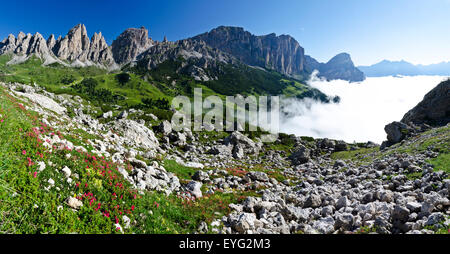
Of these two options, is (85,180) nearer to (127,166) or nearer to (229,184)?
(127,166)

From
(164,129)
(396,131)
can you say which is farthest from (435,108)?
(164,129)

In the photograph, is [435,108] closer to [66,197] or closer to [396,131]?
[396,131]

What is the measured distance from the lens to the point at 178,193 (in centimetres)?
1493

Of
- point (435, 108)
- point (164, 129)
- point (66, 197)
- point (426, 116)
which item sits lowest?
point (66, 197)

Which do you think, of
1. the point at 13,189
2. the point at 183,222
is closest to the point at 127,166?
the point at 183,222

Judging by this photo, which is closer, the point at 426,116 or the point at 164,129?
the point at 426,116

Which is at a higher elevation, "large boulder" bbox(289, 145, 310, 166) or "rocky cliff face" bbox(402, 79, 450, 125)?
"rocky cliff face" bbox(402, 79, 450, 125)

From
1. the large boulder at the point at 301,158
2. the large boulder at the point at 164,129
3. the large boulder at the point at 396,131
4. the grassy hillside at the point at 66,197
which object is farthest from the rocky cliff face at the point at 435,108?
the large boulder at the point at 164,129

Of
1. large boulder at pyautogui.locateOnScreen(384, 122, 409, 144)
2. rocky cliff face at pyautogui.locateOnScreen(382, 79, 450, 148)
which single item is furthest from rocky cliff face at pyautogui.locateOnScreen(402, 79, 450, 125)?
large boulder at pyautogui.locateOnScreen(384, 122, 409, 144)

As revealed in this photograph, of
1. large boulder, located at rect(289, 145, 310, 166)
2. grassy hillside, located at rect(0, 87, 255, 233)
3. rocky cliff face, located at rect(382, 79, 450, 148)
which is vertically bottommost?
large boulder, located at rect(289, 145, 310, 166)

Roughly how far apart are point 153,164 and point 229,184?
8.69 meters

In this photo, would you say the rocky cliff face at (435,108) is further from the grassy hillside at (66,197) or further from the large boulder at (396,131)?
the grassy hillside at (66,197)

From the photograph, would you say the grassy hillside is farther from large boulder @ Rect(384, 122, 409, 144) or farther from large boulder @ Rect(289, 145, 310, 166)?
large boulder @ Rect(384, 122, 409, 144)

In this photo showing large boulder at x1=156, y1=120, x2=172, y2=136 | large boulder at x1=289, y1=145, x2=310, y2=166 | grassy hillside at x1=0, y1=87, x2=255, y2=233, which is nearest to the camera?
grassy hillside at x1=0, y1=87, x2=255, y2=233
